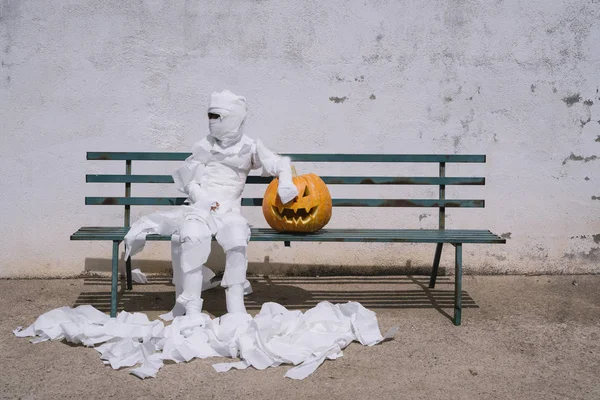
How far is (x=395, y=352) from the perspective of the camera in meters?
3.93

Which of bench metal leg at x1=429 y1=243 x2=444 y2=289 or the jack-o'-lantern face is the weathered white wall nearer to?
bench metal leg at x1=429 y1=243 x2=444 y2=289

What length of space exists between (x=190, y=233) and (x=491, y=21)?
2974 millimetres

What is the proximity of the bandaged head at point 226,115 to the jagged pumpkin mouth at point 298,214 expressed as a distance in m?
0.58

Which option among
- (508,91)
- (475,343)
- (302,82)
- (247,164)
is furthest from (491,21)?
(475,343)

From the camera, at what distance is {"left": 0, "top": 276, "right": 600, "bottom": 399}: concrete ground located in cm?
341

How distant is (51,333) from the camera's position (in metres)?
4.12

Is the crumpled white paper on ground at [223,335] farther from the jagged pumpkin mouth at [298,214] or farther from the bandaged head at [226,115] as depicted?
the bandaged head at [226,115]

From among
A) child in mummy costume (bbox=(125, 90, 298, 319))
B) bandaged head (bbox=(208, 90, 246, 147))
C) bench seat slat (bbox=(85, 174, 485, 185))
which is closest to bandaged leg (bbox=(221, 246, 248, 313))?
child in mummy costume (bbox=(125, 90, 298, 319))

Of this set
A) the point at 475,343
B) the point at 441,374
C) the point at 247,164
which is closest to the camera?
the point at 441,374

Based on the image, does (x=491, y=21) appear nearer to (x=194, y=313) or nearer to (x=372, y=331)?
(x=372, y=331)

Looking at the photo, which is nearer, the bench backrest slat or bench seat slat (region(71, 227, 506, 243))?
bench seat slat (region(71, 227, 506, 243))

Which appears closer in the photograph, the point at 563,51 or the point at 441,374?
the point at 441,374

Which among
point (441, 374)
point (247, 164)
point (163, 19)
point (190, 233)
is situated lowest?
point (441, 374)

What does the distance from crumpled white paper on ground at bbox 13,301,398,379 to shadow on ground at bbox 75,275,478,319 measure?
54 centimetres
